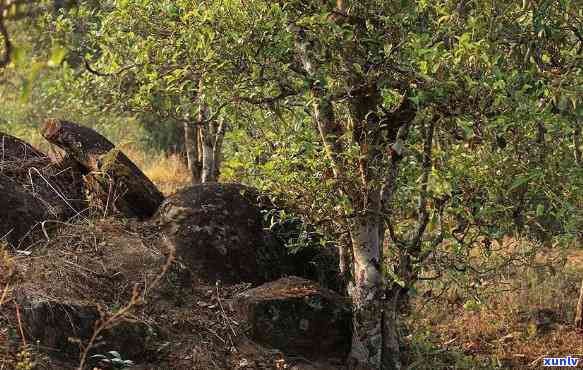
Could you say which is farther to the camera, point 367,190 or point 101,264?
point 101,264

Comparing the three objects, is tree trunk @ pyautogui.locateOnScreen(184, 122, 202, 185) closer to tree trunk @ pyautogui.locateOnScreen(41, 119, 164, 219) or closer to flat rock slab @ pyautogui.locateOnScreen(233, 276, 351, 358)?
tree trunk @ pyautogui.locateOnScreen(41, 119, 164, 219)

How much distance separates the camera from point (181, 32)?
7062 mm

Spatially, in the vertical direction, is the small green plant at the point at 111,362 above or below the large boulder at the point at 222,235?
below

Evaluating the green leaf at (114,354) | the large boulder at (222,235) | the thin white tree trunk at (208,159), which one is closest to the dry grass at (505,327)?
the large boulder at (222,235)

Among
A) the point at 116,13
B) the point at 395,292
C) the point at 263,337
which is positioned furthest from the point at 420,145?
the point at 116,13

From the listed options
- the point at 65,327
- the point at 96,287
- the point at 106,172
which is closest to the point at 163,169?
the point at 106,172

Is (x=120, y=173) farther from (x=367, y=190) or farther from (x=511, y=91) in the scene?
(x=511, y=91)

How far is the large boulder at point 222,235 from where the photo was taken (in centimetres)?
841

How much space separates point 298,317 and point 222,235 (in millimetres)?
1335

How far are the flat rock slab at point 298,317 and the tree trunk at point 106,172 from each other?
6.16 ft

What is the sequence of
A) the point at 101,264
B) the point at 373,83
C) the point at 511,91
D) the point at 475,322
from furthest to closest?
the point at 475,322 < the point at 101,264 < the point at 373,83 < the point at 511,91

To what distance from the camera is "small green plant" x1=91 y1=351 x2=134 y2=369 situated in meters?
6.49

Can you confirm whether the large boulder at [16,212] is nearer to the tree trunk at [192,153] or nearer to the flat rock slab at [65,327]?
the flat rock slab at [65,327]

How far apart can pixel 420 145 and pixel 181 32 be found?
8.73 feet
